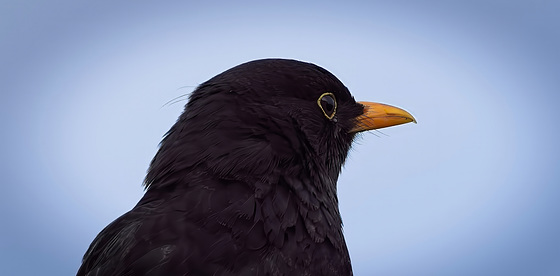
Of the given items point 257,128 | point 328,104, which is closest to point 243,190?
point 257,128

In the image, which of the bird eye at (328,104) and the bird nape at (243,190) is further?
the bird eye at (328,104)

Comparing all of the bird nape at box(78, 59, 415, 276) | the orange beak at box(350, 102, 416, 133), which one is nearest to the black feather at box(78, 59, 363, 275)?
the bird nape at box(78, 59, 415, 276)

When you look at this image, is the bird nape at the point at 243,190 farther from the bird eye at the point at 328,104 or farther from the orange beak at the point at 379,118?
the orange beak at the point at 379,118

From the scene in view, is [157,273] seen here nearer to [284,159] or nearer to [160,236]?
[160,236]

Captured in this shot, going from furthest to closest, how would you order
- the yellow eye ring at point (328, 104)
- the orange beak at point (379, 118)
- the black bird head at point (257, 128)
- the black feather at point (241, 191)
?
the orange beak at point (379, 118)
the yellow eye ring at point (328, 104)
the black bird head at point (257, 128)
the black feather at point (241, 191)

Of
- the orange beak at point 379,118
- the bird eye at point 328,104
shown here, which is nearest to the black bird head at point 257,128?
the bird eye at point 328,104

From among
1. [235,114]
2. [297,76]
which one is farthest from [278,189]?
[297,76]

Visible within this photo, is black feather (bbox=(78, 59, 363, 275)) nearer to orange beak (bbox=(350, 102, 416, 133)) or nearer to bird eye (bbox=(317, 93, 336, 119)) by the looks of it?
bird eye (bbox=(317, 93, 336, 119))
